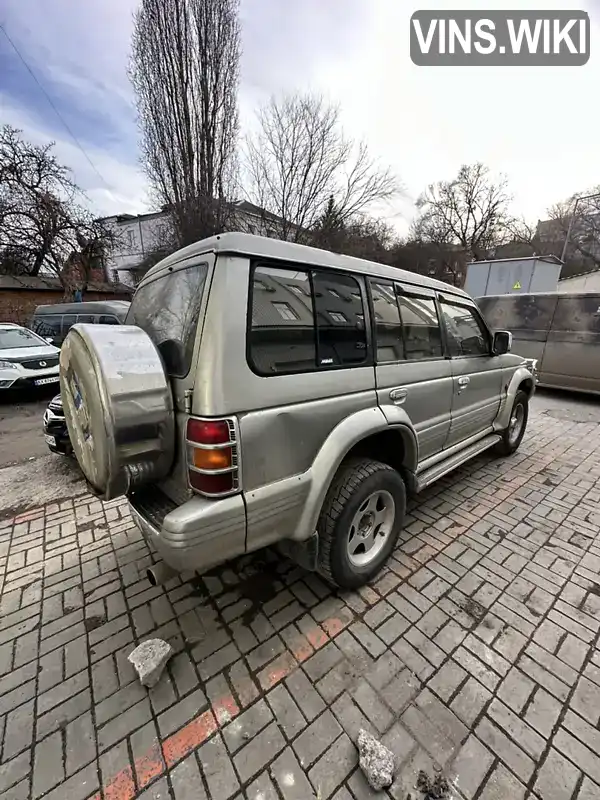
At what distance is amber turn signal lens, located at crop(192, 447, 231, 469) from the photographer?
1.47 metres

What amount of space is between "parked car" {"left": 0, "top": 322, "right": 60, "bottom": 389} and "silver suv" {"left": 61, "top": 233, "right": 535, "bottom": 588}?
5916mm

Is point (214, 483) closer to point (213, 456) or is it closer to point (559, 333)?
Result: point (213, 456)

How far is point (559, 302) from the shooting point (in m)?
7.55

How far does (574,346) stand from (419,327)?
7.08 meters

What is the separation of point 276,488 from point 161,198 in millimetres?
15109

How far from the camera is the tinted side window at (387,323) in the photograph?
225 cm

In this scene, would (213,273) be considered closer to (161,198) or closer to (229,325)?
(229,325)

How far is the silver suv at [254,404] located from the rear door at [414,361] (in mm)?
16

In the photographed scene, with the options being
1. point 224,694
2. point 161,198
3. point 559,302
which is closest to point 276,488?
point 224,694

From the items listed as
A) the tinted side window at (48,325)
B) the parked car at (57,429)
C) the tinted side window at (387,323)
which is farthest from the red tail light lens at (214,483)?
the tinted side window at (48,325)

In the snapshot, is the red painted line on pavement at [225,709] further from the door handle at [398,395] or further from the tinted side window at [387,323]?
the tinted side window at [387,323]

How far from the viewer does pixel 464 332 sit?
3184mm

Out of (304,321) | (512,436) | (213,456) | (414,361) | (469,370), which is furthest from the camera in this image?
(512,436)

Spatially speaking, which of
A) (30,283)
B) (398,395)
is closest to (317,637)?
(398,395)
